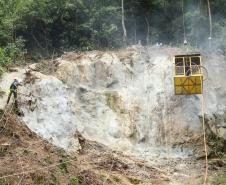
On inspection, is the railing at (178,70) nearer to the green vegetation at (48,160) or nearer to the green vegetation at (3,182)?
the green vegetation at (48,160)

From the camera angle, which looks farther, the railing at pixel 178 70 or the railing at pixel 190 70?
the railing at pixel 178 70

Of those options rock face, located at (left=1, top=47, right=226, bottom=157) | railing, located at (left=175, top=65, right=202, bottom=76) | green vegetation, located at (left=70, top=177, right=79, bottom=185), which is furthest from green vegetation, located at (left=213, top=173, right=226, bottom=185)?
green vegetation, located at (left=70, top=177, right=79, bottom=185)

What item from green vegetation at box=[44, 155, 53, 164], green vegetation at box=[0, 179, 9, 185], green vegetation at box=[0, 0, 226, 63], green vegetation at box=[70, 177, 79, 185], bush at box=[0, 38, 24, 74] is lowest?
green vegetation at box=[70, 177, 79, 185]

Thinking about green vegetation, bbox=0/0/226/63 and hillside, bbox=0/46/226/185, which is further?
green vegetation, bbox=0/0/226/63

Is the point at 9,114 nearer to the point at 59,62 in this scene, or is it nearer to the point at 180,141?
the point at 59,62

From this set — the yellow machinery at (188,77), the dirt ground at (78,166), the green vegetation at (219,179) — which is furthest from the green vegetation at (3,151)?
the green vegetation at (219,179)

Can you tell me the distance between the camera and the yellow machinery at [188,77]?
73.5ft

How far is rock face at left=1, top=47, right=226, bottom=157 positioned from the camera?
22.1 metres

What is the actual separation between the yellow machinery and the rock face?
2.14 metres

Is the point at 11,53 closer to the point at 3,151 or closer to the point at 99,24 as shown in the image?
the point at 99,24

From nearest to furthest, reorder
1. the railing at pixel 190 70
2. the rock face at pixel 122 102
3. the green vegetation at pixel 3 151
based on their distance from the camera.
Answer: the green vegetation at pixel 3 151
the rock face at pixel 122 102
the railing at pixel 190 70

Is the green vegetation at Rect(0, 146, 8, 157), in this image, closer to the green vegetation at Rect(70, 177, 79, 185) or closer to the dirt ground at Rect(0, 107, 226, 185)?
the dirt ground at Rect(0, 107, 226, 185)

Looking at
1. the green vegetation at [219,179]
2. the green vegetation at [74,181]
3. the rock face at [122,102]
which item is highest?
the rock face at [122,102]

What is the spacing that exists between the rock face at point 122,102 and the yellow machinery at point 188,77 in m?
2.14
